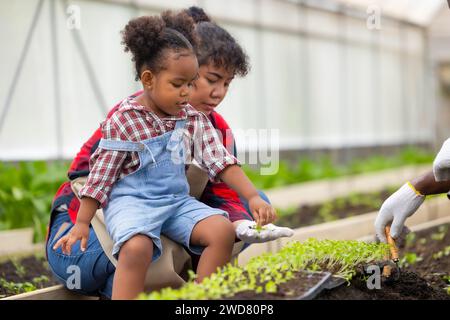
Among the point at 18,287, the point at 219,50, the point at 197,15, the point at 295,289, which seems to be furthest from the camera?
the point at 18,287

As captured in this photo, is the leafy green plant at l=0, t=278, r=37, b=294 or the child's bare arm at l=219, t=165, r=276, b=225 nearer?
the child's bare arm at l=219, t=165, r=276, b=225

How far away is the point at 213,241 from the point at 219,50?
2.70 feet

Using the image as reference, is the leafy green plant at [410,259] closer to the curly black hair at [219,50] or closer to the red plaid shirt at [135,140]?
the curly black hair at [219,50]

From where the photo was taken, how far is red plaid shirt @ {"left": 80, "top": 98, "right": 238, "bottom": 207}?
2.21 metres

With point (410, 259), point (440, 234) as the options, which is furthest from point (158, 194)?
point (440, 234)

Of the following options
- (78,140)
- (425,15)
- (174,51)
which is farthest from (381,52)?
(174,51)

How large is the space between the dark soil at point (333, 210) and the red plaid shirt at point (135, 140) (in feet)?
9.14

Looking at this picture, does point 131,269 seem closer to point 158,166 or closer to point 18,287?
point 158,166

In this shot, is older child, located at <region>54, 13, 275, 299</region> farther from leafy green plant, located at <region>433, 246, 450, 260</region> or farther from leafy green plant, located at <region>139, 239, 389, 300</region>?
leafy green plant, located at <region>433, 246, 450, 260</region>

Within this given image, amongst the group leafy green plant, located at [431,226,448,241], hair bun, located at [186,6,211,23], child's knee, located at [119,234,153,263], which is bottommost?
leafy green plant, located at [431,226,448,241]

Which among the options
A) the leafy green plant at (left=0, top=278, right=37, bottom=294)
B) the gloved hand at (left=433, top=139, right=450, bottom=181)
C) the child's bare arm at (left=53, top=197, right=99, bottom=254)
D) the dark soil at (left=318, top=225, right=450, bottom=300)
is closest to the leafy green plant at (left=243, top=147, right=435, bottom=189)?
the dark soil at (left=318, top=225, right=450, bottom=300)

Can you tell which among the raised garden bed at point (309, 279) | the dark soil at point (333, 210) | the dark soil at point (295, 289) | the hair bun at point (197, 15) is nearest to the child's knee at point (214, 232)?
the raised garden bed at point (309, 279)

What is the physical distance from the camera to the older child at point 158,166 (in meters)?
2.17

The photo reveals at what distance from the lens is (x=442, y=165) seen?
2342 millimetres
